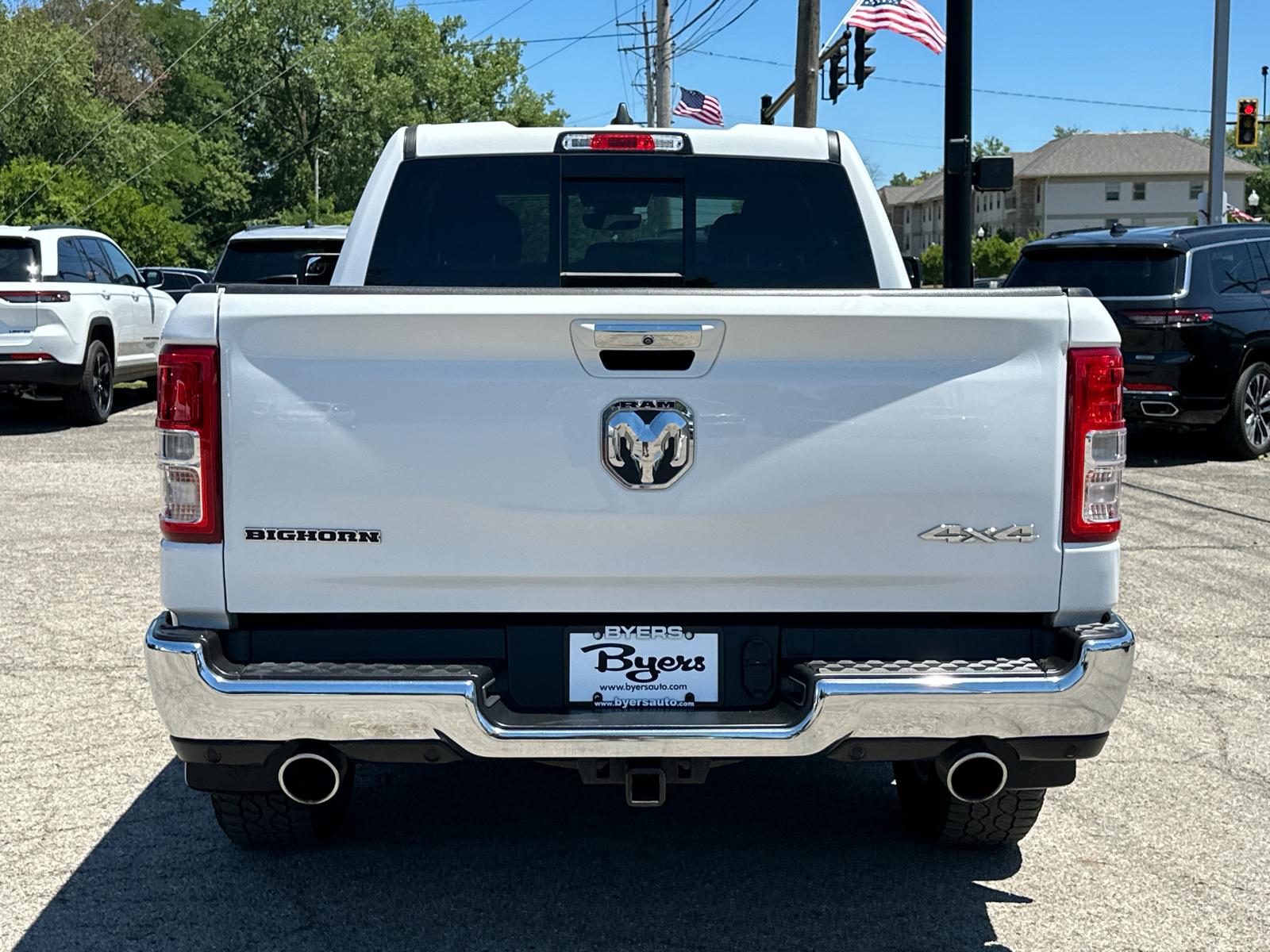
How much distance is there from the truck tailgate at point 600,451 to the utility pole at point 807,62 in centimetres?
2099

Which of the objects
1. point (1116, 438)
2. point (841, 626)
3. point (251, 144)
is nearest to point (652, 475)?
point (841, 626)

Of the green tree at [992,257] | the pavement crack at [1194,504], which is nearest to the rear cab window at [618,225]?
the pavement crack at [1194,504]

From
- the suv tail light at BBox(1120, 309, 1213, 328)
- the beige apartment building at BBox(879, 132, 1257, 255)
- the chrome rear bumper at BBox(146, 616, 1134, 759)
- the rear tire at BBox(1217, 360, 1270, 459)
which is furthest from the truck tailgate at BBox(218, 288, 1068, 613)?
the beige apartment building at BBox(879, 132, 1257, 255)

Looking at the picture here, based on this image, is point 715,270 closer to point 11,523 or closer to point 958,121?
point 11,523

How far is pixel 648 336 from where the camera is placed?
3223 mm

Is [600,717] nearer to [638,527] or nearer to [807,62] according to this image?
[638,527]

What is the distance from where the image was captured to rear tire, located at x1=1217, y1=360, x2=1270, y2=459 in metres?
13.0

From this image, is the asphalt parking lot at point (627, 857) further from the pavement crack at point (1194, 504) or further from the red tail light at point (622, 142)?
the pavement crack at point (1194, 504)

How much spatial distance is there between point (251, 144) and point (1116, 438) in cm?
8149

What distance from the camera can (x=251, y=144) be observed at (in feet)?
262

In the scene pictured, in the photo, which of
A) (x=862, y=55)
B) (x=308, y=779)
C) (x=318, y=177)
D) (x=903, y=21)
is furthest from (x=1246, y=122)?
(x=318, y=177)

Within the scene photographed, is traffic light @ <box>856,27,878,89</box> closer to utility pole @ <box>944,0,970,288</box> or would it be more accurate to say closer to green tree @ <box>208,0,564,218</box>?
utility pole @ <box>944,0,970,288</box>

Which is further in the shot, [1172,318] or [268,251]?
[268,251]

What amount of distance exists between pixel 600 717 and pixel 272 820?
1.29m
